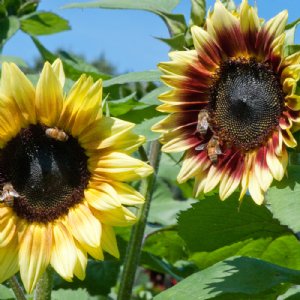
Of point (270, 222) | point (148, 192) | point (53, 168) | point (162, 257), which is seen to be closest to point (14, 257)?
point (53, 168)

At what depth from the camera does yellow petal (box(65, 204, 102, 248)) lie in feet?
4.98

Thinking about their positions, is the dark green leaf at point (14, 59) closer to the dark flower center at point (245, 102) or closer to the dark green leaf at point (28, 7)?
the dark green leaf at point (28, 7)

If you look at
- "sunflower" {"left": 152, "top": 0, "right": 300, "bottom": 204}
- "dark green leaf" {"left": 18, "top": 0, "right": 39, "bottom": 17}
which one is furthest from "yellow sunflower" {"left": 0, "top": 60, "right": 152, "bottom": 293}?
"dark green leaf" {"left": 18, "top": 0, "right": 39, "bottom": 17}

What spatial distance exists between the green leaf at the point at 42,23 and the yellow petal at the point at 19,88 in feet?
3.56

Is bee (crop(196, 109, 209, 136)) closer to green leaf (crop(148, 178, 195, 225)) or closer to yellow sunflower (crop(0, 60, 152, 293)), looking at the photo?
yellow sunflower (crop(0, 60, 152, 293))

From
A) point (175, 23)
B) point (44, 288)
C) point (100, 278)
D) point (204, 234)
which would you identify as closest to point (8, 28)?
point (100, 278)

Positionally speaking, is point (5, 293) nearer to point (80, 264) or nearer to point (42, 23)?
point (80, 264)

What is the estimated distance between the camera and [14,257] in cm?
156

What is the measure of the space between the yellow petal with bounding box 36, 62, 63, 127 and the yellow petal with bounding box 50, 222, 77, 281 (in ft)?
0.61

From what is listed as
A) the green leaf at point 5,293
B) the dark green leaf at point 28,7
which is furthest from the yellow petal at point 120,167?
the dark green leaf at point 28,7

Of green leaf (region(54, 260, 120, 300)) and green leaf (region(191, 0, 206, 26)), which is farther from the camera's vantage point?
green leaf (region(54, 260, 120, 300))

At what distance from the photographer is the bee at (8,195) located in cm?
157

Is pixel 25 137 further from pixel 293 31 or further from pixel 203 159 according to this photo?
pixel 293 31

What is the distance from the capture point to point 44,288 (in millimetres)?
1615
